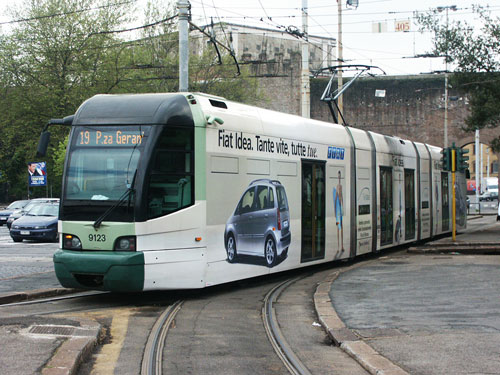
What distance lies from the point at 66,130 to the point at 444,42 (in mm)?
24013

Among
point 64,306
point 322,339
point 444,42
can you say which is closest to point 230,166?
point 64,306

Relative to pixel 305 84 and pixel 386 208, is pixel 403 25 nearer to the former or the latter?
pixel 305 84

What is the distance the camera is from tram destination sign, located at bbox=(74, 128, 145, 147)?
1059 cm

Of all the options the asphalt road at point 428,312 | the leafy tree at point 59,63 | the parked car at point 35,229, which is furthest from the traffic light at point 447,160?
the leafy tree at point 59,63

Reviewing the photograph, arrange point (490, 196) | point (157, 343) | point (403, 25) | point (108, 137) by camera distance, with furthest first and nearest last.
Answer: point (490, 196) → point (403, 25) → point (108, 137) → point (157, 343)

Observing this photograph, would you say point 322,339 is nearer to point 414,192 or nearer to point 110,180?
point 110,180

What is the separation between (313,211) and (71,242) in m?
5.47

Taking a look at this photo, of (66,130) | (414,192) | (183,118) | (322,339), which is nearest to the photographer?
(322,339)

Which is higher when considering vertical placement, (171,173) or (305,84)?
(305,84)

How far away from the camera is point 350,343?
7762 mm

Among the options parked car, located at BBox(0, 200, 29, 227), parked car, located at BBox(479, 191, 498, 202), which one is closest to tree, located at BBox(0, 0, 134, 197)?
parked car, located at BBox(0, 200, 29, 227)

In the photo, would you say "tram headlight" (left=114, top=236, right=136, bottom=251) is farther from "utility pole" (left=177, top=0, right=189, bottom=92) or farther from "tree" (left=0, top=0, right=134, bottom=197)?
"tree" (left=0, top=0, right=134, bottom=197)

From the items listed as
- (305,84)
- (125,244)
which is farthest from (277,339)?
(305,84)

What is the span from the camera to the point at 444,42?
29.3 m
